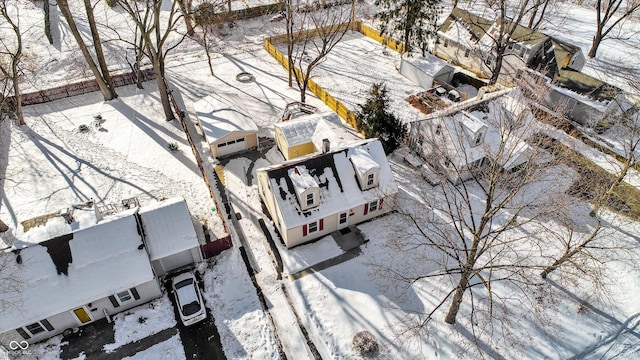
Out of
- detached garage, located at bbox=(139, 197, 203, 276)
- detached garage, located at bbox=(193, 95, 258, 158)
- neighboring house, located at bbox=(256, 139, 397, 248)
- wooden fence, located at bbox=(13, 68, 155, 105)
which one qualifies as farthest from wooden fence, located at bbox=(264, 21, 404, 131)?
detached garage, located at bbox=(139, 197, 203, 276)

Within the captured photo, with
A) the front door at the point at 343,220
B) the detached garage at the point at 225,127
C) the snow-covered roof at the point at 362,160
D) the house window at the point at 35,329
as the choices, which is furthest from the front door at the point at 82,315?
the snow-covered roof at the point at 362,160

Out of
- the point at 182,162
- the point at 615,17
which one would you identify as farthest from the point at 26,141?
the point at 615,17

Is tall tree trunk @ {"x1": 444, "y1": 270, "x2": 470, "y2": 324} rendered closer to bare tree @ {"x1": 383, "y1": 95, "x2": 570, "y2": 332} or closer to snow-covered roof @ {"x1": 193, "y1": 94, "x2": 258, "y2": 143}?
bare tree @ {"x1": 383, "y1": 95, "x2": 570, "y2": 332}

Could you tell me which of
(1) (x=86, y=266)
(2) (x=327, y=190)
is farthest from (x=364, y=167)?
(1) (x=86, y=266)

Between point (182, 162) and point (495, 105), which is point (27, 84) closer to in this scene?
point (182, 162)

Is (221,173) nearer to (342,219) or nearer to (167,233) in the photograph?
(167,233)

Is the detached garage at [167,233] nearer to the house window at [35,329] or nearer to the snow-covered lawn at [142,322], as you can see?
the snow-covered lawn at [142,322]
